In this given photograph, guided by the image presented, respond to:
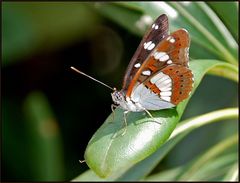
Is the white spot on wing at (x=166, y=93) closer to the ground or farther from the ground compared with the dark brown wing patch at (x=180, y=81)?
closer to the ground

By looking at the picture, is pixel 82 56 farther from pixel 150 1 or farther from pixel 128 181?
pixel 128 181

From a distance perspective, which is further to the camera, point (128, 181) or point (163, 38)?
point (128, 181)

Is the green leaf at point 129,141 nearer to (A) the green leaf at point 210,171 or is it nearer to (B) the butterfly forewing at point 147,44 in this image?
(B) the butterfly forewing at point 147,44

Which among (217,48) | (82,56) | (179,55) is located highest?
(179,55)

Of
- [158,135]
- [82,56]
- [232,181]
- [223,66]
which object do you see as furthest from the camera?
[82,56]

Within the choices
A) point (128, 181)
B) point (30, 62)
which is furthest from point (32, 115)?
point (128, 181)

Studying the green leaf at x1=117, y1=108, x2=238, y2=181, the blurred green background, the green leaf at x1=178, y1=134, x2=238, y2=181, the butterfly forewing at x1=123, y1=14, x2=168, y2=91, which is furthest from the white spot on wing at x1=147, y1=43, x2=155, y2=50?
the blurred green background

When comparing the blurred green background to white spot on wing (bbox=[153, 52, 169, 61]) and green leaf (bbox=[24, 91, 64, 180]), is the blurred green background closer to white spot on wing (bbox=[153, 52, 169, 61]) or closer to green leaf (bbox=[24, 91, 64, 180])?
green leaf (bbox=[24, 91, 64, 180])

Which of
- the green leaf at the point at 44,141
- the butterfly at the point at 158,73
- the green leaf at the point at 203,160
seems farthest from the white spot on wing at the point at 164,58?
the green leaf at the point at 44,141
